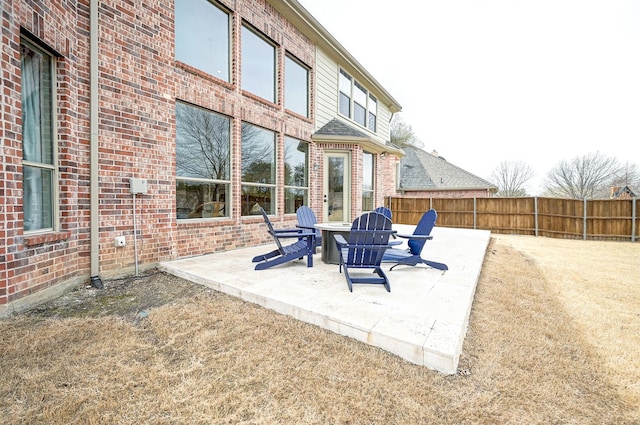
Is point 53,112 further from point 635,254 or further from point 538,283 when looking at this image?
point 635,254

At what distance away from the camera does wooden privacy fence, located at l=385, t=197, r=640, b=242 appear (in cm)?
1021

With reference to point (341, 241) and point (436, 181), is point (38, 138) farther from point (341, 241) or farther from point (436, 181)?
point (436, 181)

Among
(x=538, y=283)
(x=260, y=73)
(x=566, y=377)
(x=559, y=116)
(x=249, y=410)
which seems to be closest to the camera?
(x=249, y=410)

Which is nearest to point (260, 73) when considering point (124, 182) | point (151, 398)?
point (124, 182)

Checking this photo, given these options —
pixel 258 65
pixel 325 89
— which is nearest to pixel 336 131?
pixel 325 89

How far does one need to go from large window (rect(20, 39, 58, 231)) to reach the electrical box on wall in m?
0.85

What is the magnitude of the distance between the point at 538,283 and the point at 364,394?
14.5 feet

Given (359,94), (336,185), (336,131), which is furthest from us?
(359,94)

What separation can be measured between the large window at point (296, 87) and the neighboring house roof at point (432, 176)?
1378cm

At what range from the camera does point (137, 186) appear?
166 inches

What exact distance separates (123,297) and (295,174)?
5.03 m

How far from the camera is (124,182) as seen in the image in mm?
4168

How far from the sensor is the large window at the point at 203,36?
5.02m

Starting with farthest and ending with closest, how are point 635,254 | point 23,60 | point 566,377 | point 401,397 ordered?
point 635,254 → point 23,60 → point 566,377 → point 401,397
